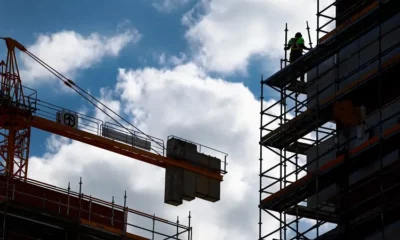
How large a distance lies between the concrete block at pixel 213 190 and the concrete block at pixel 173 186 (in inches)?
71.1

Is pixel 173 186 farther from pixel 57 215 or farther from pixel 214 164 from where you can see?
pixel 57 215

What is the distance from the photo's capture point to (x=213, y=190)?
78125 mm

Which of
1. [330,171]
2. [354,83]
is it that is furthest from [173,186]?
[330,171]

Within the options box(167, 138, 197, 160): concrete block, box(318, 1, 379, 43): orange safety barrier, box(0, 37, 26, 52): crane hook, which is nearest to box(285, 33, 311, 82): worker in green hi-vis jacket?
box(318, 1, 379, 43): orange safety barrier

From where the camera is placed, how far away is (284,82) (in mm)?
50781

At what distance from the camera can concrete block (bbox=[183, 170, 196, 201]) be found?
2987 inches

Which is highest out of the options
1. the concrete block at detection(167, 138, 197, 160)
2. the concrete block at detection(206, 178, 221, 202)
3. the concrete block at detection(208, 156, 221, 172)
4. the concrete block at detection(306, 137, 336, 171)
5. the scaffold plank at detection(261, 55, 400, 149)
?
the concrete block at detection(167, 138, 197, 160)

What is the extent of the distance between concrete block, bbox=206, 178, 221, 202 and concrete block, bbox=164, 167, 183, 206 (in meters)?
1.81

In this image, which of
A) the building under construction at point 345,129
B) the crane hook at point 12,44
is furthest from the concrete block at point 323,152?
the crane hook at point 12,44

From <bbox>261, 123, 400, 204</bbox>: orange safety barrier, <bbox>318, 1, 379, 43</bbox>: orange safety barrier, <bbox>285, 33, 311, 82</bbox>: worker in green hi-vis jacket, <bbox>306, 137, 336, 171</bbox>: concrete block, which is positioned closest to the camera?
<bbox>261, 123, 400, 204</bbox>: orange safety barrier

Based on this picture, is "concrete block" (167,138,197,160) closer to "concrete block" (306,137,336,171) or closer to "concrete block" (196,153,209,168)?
"concrete block" (196,153,209,168)

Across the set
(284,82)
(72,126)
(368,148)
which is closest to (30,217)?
(284,82)

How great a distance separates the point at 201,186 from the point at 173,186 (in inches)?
89.3

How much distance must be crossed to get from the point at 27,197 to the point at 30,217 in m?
3.97
